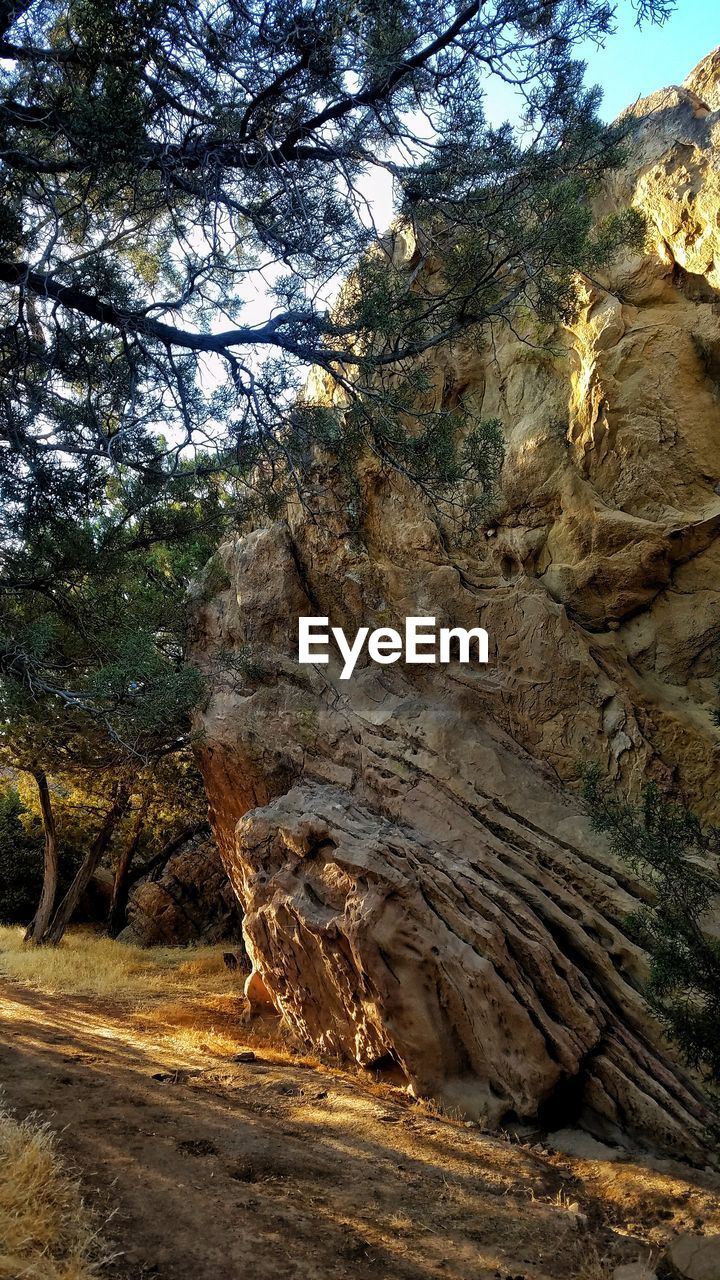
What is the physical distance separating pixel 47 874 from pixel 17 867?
11.4 ft

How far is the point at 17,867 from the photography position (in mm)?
19547

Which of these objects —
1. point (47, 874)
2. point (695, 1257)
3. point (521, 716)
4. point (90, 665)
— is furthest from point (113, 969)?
point (695, 1257)

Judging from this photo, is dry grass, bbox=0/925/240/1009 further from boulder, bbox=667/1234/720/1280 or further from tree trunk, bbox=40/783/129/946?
boulder, bbox=667/1234/720/1280

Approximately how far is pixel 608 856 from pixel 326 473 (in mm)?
6519

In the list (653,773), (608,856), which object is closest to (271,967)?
(608,856)

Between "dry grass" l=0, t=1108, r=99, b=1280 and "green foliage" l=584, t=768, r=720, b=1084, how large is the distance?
435 centimetres

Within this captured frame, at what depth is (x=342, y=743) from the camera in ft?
34.6

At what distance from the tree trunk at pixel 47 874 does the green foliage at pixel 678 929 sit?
42.9ft

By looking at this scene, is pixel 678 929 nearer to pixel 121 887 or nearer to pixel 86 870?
pixel 86 870

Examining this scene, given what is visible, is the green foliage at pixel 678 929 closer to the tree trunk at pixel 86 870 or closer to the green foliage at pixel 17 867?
the tree trunk at pixel 86 870

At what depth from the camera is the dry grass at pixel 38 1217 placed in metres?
3.79

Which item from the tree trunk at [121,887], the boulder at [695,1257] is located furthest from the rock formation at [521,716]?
the tree trunk at [121,887]

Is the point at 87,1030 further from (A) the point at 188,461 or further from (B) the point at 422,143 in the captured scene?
(B) the point at 422,143

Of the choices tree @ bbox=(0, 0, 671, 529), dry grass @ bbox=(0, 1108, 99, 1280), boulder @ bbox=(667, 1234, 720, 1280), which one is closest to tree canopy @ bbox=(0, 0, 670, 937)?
tree @ bbox=(0, 0, 671, 529)
